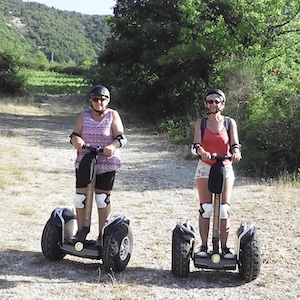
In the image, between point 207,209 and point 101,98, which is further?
point 101,98

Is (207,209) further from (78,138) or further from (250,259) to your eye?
(78,138)

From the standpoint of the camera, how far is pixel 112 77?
23000 mm

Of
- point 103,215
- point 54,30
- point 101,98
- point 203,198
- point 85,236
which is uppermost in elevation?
point 54,30

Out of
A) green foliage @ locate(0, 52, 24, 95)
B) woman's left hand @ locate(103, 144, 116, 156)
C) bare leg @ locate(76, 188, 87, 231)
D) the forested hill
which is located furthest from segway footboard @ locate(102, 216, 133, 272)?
the forested hill

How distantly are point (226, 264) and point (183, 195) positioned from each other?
427 centimetres

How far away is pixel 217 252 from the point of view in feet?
15.9

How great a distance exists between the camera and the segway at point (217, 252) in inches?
188

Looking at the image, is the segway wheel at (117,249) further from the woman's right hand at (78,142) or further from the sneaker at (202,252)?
the woman's right hand at (78,142)

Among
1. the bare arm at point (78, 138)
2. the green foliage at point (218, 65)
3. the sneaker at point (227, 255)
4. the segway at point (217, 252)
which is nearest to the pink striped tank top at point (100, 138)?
the bare arm at point (78, 138)

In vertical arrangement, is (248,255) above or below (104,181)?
below

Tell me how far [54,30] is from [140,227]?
127m

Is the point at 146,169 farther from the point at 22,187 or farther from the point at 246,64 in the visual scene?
the point at 246,64

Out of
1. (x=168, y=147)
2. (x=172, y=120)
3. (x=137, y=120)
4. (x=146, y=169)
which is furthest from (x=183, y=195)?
(x=137, y=120)

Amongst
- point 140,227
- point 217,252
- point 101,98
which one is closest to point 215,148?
point 217,252
